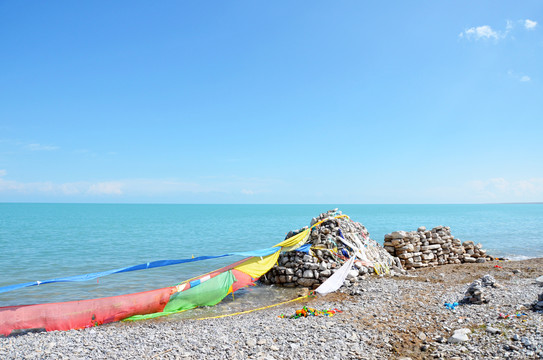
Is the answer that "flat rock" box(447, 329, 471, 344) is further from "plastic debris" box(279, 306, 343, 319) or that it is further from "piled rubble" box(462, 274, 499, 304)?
"plastic debris" box(279, 306, 343, 319)

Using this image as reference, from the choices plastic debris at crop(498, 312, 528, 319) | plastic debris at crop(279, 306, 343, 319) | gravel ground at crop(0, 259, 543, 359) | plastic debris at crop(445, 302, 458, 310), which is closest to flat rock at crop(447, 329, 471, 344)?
gravel ground at crop(0, 259, 543, 359)

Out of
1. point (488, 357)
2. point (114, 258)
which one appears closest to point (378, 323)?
point (488, 357)

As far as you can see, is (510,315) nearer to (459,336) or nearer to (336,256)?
(459,336)

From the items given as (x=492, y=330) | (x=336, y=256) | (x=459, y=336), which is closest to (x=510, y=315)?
(x=492, y=330)

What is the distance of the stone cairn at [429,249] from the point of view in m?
14.6

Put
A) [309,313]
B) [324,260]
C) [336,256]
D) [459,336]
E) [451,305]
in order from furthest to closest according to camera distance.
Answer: [336,256]
[324,260]
[451,305]
[309,313]
[459,336]

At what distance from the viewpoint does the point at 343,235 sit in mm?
11953

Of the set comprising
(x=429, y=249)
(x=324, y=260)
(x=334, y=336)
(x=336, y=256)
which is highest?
(x=336, y=256)

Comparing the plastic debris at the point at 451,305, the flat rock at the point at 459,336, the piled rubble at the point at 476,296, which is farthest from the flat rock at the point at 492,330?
the piled rubble at the point at 476,296

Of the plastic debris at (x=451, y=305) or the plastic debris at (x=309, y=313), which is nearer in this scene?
the plastic debris at (x=309, y=313)

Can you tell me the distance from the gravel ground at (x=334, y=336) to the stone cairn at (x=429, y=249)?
5.98 m

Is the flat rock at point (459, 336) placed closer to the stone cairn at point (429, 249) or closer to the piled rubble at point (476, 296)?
the piled rubble at point (476, 296)

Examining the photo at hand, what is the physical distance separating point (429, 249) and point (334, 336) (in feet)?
37.1

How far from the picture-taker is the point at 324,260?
1118 centimetres
